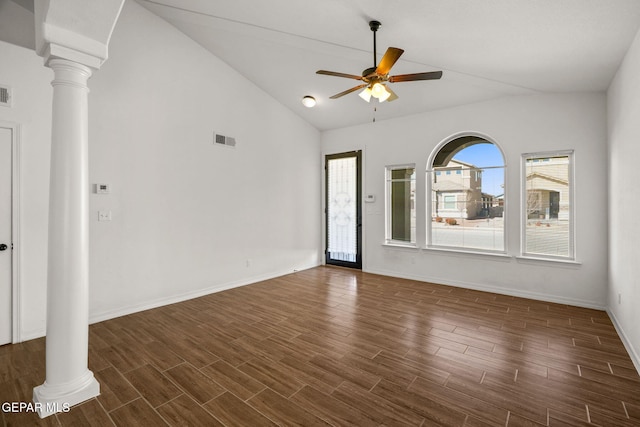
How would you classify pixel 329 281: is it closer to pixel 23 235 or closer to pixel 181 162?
pixel 181 162

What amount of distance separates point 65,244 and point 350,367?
2.45 meters

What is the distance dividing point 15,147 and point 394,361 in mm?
4320

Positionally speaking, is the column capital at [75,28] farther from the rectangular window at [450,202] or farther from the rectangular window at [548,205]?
the rectangular window at [548,205]

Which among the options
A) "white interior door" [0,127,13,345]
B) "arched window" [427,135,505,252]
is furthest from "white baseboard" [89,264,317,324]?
"arched window" [427,135,505,252]

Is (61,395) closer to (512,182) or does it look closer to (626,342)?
(626,342)

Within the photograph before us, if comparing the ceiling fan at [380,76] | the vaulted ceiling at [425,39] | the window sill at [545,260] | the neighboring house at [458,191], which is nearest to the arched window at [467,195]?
the neighboring house at [458,191]

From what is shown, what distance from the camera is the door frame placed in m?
3.16

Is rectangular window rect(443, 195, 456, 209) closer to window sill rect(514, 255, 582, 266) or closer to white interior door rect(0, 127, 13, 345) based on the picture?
window sill rect(514, 255, 582, 266)

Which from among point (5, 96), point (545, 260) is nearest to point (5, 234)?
point (5, 96)

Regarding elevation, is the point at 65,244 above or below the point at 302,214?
below

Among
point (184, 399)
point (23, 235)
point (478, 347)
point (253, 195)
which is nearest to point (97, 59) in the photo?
point (23, 235)

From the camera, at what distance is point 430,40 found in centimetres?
354

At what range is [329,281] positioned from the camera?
582 cm

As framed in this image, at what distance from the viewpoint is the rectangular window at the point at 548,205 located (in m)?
4.58
